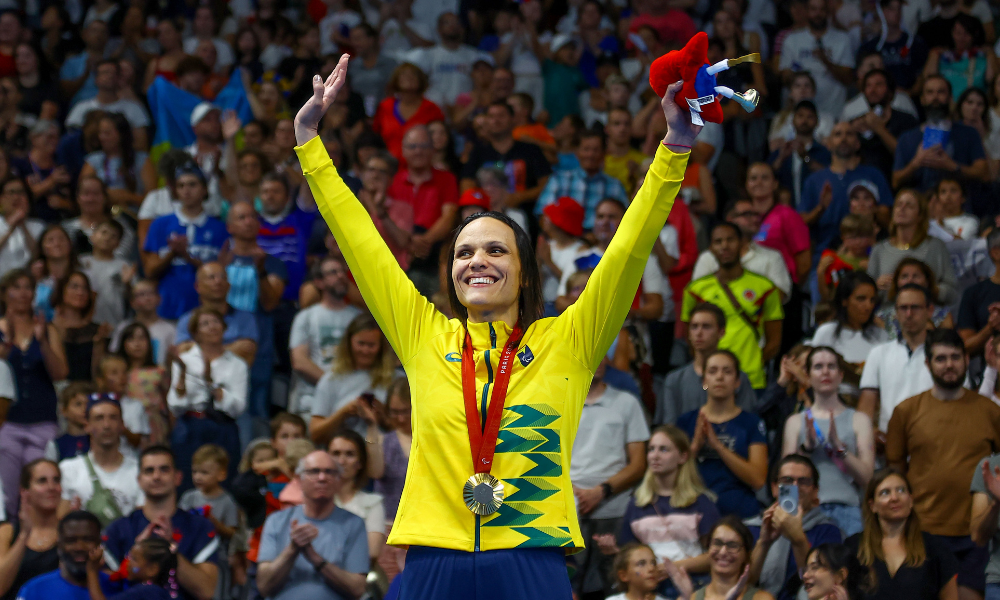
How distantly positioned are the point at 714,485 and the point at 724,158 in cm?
433

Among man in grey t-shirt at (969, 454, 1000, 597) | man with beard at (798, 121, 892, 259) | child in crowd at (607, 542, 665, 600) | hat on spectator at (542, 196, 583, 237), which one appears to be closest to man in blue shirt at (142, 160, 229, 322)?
hat on spectator at (542, 196, 583, 237)

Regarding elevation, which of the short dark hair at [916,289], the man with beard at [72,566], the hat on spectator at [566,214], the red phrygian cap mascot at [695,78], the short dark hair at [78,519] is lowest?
the man with beard at [72,566]

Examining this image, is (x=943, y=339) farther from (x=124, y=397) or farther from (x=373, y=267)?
(x=124, y=397)

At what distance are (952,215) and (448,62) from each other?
16.0 feet

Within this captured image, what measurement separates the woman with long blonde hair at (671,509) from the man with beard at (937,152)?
3941mm

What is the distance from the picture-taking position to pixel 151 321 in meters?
9.16

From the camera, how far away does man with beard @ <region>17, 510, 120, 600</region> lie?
662 centimetres

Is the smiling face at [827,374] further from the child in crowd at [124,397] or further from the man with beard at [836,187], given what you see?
the child in crowd at [124,397]

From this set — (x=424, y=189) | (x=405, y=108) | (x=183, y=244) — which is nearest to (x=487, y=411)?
(x=183, y=244)

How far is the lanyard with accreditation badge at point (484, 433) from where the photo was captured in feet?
10.6

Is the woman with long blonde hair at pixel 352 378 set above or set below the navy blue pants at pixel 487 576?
above

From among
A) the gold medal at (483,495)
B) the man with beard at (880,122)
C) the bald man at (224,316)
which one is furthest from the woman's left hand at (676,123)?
the man with beard at (880,122)

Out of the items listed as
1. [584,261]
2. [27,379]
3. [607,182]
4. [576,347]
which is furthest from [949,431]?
[27,379]

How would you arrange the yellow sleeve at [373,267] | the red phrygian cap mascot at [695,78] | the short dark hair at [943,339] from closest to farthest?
the red phrygian cap mascot at [695,78], the yellow sleeve at [373,267], the short dark hair at [943,339]
